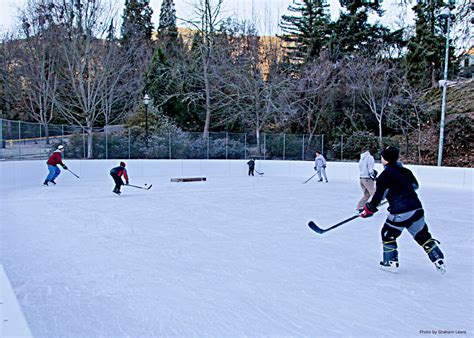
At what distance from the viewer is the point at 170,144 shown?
1830 cm

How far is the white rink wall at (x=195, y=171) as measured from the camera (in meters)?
12.1

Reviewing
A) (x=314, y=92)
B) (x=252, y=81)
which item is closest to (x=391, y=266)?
(x=252, y=81)

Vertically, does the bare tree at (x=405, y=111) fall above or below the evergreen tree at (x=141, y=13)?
below

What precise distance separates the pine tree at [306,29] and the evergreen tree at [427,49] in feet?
18.6

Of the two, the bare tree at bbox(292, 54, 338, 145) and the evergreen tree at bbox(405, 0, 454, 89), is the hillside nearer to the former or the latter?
the evergreen tree at bbox(405, 0, 454, 89)

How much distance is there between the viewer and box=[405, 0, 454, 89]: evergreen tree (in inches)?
953

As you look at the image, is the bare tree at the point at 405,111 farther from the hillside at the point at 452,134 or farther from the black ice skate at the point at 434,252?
the black ice skate at the point at 434,252

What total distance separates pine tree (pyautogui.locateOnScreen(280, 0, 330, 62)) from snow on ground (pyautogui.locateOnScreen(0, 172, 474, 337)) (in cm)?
2137

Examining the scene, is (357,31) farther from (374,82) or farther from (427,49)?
(374,82)

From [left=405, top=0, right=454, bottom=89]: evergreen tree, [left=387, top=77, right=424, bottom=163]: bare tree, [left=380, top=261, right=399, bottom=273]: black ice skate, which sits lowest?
[left=380, top=261, right=399, bottom=273]: black ice skate

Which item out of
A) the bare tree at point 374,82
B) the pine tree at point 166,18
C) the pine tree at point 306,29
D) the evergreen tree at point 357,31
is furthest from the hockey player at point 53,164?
the pine tree at point 166,18

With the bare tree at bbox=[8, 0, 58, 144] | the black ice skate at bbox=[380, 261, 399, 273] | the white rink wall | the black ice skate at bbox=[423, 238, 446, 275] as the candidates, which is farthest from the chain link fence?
the black ice skate at bbox=[423, 238, 446, 275]

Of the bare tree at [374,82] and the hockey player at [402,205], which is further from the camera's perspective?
the bare tree at [374,82]

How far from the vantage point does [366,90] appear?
22.5 metres
